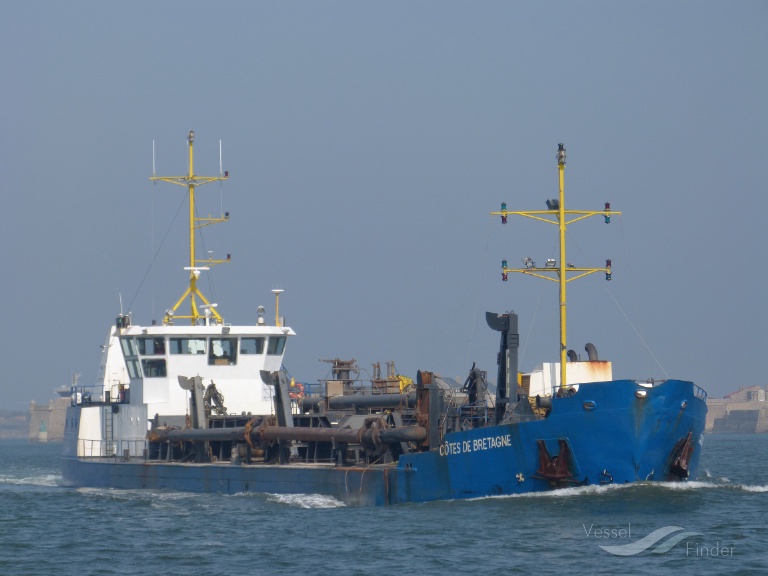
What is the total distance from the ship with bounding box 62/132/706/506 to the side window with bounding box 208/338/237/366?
0.03 meters

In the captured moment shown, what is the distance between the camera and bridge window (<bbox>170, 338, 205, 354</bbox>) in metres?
37.8

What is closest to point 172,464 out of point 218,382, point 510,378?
point 218,382

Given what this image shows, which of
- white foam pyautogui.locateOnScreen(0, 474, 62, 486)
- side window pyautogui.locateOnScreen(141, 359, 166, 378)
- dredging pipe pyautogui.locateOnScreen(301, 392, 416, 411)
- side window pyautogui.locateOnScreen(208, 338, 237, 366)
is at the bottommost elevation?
white foam pyautogui.locateOnScreen(0, 474, 62, 486)

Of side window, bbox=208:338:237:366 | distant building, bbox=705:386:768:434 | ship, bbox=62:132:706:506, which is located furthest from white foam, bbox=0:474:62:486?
distant building, bbox=705:386:768:434

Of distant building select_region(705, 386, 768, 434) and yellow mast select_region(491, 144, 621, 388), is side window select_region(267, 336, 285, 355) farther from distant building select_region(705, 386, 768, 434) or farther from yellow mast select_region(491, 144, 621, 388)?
distant building select_region(705, 386, 768, 434)

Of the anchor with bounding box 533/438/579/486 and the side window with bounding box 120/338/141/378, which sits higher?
the side window with bounding box 120/338/141/378

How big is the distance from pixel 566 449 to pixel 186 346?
15.7m

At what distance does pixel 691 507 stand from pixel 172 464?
15.4 metres

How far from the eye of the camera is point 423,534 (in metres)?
24.0

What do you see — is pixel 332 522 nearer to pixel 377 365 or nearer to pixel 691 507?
pixel 691 507

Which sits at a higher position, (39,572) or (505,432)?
(505,432)

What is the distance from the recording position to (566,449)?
2575cm

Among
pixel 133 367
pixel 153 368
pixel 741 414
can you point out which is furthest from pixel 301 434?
pixel 741 414

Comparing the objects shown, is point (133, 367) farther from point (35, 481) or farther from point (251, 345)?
point (35, 481)
